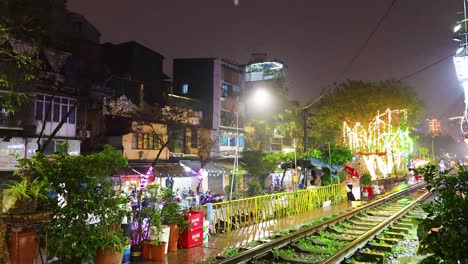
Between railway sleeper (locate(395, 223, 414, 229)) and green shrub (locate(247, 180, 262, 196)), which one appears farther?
green shrub (locate(247, 180, 262, 196))

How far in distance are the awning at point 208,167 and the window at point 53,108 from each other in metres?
11.1

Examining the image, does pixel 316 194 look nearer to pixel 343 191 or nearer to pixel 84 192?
pixel 343 191

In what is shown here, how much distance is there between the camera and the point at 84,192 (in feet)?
23.1

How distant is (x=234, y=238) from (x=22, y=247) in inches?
260

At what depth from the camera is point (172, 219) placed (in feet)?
31.2

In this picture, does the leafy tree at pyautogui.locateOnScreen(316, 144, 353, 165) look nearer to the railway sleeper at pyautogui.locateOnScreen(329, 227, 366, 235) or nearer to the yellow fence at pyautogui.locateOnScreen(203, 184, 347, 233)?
the yellow fence at pyautogui.locateOnScreen(203, 184, 347, 233)

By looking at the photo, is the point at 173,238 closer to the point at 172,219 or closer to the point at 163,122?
the point at 172,219

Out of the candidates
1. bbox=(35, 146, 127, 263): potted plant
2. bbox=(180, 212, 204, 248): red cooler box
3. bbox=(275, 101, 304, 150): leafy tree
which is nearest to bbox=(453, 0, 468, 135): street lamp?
bbox=(180, 212, 204, 248): red cooler box

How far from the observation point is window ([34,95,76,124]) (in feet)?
77.3

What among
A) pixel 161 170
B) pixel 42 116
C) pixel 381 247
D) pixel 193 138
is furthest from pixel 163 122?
pixel 381 247

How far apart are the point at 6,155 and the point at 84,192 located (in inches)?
731

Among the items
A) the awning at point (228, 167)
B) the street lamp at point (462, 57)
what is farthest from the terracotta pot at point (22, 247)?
the awning at point (228, 167)

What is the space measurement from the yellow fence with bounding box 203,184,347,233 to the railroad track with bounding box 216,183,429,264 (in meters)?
2.14

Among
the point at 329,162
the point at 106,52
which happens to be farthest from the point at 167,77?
the point at 329,162
